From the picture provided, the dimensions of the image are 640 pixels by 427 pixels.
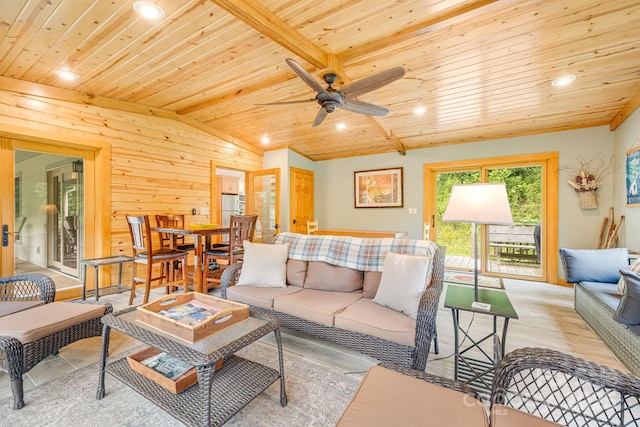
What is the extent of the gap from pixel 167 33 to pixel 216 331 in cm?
257

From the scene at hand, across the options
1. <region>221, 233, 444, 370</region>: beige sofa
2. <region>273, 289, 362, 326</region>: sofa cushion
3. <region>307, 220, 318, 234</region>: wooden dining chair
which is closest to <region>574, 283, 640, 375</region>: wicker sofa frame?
<region>221, 233, 444, 370</region>: beige sofa

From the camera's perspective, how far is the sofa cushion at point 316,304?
211 centimetres

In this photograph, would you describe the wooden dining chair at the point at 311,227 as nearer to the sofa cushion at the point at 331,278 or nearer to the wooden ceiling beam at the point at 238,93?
the wooden ceiling beam at the point at 238,93

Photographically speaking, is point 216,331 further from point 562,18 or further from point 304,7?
point 562,18

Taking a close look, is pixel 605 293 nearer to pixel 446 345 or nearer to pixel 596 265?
pixel 596 265

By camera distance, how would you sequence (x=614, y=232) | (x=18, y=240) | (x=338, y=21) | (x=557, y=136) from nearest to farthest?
(x=338, y=21)
(x=18, y=240)
(x=614, y=232)
(x=557, y=136)

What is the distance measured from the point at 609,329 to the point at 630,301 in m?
0.66

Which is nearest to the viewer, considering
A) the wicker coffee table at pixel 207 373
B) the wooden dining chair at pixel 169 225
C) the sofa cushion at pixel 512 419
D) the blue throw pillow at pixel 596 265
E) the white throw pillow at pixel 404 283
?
the sofa cushion at pixel 512 419

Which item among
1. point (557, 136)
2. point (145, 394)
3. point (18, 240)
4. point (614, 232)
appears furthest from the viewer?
point (557, 136)

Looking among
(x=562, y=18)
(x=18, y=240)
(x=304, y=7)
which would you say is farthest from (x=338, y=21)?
(x=18, y=240)

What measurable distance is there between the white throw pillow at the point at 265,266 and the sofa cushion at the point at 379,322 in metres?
0.84

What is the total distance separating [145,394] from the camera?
4.94 feet

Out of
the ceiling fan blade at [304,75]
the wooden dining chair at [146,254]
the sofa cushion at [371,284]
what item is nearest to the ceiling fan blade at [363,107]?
the ceiling fan blade at [304,75]

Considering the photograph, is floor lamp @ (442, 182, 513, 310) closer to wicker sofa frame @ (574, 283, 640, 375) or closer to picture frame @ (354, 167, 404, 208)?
wicker sofa frame @ (574, 283, 640, 375)
